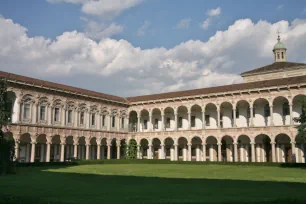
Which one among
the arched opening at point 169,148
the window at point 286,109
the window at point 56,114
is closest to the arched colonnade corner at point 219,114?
the window at point 286,109

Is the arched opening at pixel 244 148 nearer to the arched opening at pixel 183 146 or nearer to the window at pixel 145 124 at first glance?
the arched opening at pixel 183 146

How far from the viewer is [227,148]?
4881cm

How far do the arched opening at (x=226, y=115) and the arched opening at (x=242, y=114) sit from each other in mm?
995

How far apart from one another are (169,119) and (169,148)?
4.60 meters

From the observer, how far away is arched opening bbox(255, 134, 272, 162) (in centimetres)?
4533

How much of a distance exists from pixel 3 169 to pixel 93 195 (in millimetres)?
14667

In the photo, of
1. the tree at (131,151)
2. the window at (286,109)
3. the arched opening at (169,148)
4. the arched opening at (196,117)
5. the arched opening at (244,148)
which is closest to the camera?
the window at (286,109)

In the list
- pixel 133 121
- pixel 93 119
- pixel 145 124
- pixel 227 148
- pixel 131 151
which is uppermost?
pixel 133 121

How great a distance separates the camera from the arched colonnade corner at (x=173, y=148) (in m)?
42.1

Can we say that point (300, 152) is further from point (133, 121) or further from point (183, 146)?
Result: point (133, 121)

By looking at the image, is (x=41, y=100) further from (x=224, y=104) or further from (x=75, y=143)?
(x=224, y=104)

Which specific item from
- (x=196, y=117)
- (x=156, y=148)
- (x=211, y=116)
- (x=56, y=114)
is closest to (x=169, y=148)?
(x=156, y=148)

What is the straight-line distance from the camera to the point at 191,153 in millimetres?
52188

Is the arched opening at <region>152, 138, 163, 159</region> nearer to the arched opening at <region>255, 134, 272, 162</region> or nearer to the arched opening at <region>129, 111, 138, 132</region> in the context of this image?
the arched opening at <region>129, 111, 138, 132</region>
